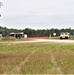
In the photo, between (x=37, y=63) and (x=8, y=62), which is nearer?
(x=37, y=63)

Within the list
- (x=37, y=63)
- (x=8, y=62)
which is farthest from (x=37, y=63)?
(x=8, y=62)

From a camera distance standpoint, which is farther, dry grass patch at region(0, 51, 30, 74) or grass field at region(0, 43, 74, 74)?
dry grass patch at region(0, 51, 30, 74)

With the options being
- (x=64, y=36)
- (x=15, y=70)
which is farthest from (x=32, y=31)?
(x=15, y=70)

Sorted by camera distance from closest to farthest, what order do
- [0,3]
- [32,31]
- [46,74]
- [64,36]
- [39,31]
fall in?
[46,74], [0,3], [64,36], [32,31], [39,31]

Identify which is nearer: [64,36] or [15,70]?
[15,70]

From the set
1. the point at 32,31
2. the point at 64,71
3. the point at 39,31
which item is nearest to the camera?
the point at 64,71

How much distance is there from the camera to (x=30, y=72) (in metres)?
13.8

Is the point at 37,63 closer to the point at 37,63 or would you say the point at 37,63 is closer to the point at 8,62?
the point at 37,63

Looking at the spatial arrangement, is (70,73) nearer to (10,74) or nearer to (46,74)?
(46,74)

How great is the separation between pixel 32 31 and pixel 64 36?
278 ft

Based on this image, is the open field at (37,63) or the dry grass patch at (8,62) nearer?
the open field at (37,63)

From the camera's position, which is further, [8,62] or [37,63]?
[8,62]

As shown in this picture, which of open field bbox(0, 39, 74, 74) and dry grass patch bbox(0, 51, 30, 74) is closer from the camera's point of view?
open field bbox(0, 39, 74, 74)

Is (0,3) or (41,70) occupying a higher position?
(0,3)
